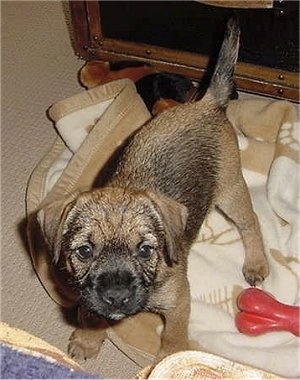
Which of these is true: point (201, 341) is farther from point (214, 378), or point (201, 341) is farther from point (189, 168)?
point (214, 378)

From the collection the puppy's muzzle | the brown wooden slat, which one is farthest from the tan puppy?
the brown wooden slat

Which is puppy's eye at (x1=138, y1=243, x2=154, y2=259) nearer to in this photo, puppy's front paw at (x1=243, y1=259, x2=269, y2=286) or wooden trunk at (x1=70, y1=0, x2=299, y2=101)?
puppy's front paw at (x1=243, y1=259, x2=269, y2=286)

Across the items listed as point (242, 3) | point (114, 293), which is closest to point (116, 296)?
point (114, 293)

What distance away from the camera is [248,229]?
2.51m

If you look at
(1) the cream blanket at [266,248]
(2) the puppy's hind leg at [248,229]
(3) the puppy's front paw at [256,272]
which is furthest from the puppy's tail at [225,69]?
(3) the puppy's front paw at [256,272]

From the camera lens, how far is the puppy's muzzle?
1.83 m

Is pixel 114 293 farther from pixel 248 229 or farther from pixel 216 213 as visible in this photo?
pixel 216 213

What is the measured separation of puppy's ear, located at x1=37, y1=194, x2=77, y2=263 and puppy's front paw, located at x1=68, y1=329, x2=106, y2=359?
50 cm

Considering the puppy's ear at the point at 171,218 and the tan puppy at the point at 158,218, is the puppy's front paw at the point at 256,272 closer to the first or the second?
the tan puppy at the point at 158,218

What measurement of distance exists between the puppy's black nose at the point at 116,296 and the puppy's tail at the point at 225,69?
2.52 feet

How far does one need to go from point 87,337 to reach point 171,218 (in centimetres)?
62

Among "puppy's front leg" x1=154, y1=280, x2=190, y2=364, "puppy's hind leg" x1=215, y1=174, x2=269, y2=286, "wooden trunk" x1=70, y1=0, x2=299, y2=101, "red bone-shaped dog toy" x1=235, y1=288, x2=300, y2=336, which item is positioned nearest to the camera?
"puppy's front leg" x1=154, y1=280, x2=190, y2=364

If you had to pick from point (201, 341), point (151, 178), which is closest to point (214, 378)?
point (151, 178)

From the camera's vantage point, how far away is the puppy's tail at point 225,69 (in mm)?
2350
